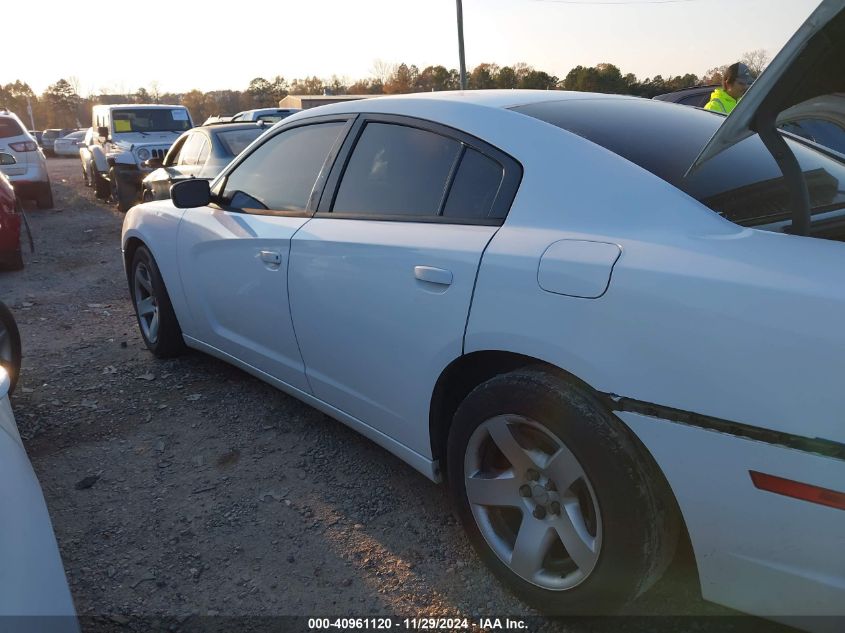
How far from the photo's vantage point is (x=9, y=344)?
12.9ft

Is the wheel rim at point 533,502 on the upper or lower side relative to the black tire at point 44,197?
upper

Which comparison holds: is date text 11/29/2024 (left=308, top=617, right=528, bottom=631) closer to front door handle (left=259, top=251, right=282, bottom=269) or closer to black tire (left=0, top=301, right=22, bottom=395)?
front door handle (left=259, top=251, right=282, bottom=269)

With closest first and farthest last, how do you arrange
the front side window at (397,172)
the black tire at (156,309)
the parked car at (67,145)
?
the front side window at (397,172), the black tire at (156,309), the parked car at (67,145)

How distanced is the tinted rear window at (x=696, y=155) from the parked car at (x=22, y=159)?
36.1 feet

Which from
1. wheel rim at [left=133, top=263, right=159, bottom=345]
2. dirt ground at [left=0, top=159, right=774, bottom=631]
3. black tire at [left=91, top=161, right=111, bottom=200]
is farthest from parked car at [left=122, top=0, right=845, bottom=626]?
black tire at [left=91, top=161, right=111, bottom=200]

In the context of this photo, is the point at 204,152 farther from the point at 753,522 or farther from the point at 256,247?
the point at 753,522

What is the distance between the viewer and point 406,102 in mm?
2771

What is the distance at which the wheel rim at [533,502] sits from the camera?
1.97 meters

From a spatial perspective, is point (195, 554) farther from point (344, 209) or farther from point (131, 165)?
point (131, 165)

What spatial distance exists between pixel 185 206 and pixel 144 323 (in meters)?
1.43

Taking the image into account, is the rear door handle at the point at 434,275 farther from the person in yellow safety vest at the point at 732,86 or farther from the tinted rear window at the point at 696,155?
the person in yellow safety vest at the point at 732,86

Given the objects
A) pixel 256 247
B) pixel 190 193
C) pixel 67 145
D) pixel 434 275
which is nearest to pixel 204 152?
pixel 190 193

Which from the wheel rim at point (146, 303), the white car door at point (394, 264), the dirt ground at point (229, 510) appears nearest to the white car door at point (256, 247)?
the white car door at point (394, 264)

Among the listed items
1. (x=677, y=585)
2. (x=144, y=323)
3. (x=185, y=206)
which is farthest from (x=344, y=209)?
(x=144, y=323)
